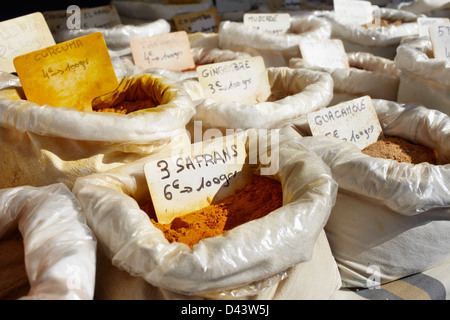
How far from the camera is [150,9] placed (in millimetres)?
2037

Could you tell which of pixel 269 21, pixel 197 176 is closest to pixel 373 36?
pixel 269 21

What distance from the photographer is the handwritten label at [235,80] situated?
4.19 feet

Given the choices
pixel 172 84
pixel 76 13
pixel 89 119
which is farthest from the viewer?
pixel 76 13

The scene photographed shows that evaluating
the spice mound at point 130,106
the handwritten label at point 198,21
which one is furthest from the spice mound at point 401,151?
the handwritten label at point 198,21

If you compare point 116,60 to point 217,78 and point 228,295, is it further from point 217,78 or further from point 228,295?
point 228,295

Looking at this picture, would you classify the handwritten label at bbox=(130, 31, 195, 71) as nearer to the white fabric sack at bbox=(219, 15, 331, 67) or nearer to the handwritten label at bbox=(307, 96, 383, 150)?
the white fabric sack at bbox=(219, 15, 331, 67)

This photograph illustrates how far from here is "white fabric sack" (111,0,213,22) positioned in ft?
6.66

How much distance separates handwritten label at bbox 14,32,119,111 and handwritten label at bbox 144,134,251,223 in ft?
1.19

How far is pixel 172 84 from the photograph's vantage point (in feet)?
3.56

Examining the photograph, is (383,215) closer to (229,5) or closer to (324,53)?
(324,53)

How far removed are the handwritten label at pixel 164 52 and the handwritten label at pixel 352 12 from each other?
782 mm

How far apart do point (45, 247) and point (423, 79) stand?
112cm
